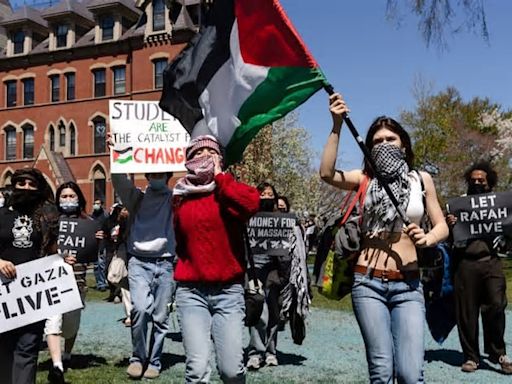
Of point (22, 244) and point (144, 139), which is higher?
point (144, 139)

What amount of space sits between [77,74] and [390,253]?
133 feet

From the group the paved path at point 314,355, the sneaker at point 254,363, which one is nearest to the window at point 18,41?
the paved path at point 314,355

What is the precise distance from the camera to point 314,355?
8.58 metres

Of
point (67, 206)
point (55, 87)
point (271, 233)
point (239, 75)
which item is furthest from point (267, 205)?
point (55, 87)

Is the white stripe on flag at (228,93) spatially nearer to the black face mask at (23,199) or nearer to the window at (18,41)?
the black face mask at (23,199)

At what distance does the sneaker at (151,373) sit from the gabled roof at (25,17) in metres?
40.6

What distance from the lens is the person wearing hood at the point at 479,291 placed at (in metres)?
7.88

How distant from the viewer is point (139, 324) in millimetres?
7066

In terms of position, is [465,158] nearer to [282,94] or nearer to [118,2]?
[118,2]

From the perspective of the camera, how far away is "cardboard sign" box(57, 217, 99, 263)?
22.8ft

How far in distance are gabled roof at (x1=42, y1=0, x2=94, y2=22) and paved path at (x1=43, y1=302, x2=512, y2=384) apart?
3435 cm

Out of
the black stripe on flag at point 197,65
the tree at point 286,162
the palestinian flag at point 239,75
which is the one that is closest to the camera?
the palestinian flag at point 239,75

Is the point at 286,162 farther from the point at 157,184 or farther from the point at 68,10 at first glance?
the point at 157,184

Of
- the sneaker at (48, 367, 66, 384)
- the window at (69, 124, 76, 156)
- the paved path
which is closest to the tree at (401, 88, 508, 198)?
the window at (69, 124, 76, 156)
